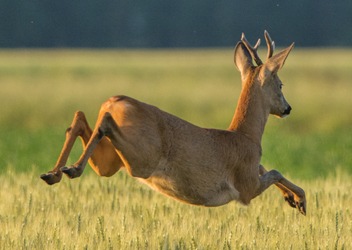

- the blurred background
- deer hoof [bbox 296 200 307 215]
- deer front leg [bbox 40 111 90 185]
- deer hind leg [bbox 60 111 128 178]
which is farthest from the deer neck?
the blurred background

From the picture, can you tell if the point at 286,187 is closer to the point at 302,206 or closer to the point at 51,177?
the point at 302,206

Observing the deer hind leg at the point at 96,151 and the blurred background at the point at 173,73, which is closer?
the deer hind leg at the point at 96,151

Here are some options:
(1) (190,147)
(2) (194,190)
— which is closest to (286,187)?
(2) (194,190)

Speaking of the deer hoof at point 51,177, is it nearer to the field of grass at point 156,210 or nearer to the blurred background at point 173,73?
the field of grass at point 156,210

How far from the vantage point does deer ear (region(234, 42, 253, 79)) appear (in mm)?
9453

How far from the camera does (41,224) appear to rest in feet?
28.8

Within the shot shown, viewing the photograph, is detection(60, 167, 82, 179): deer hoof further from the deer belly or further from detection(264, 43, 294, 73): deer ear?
detection(264, 43, 294, 73): deer ear

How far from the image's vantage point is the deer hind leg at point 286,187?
9336 mm

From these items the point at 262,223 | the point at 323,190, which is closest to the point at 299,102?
the point at 323,190

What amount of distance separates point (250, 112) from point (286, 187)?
0.78 meters
